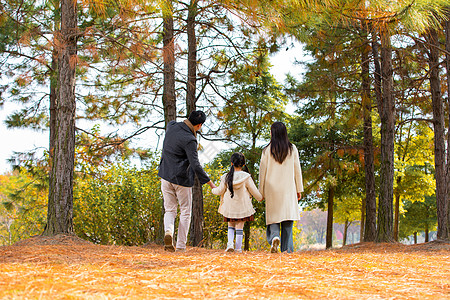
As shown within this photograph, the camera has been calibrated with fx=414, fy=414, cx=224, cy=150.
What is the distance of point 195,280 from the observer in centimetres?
277

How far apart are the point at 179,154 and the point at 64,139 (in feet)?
6.91

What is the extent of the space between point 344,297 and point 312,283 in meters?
0.42

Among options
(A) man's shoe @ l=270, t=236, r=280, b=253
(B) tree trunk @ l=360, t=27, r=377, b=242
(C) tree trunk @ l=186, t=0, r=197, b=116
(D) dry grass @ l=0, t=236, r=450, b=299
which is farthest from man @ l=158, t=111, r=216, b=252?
(B) tree trunk @ l=360, t=27, r=377, b=242

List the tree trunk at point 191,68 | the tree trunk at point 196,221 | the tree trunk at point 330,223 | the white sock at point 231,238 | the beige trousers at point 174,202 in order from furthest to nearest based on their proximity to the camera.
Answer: the tree trunk at point 330,223 < the tree trunk at point 191,68 < the tree trunk at point 196,221 < the white sock at point 231,238 < the beige trousers at point 174,202

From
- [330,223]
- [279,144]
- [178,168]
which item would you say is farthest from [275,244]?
[330,223]

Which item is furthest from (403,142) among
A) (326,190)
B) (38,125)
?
(38,125)

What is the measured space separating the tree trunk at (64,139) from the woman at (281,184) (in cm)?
297

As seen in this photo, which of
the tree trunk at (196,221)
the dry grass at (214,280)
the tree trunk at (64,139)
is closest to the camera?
the dry grass at (214,280)

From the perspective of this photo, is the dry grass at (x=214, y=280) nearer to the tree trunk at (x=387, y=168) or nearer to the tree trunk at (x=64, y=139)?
the tree trunk at (x=64, y=139)

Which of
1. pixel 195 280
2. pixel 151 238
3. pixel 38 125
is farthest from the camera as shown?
pixel 38 125

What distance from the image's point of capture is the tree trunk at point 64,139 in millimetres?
6129

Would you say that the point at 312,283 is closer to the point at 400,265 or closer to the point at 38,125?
Result: the point at 400,265

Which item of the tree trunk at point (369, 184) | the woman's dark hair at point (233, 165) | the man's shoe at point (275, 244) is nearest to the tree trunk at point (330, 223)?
the tree trunk at point (369, 184)

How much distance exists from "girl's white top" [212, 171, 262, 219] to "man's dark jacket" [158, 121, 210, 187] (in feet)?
2.61
